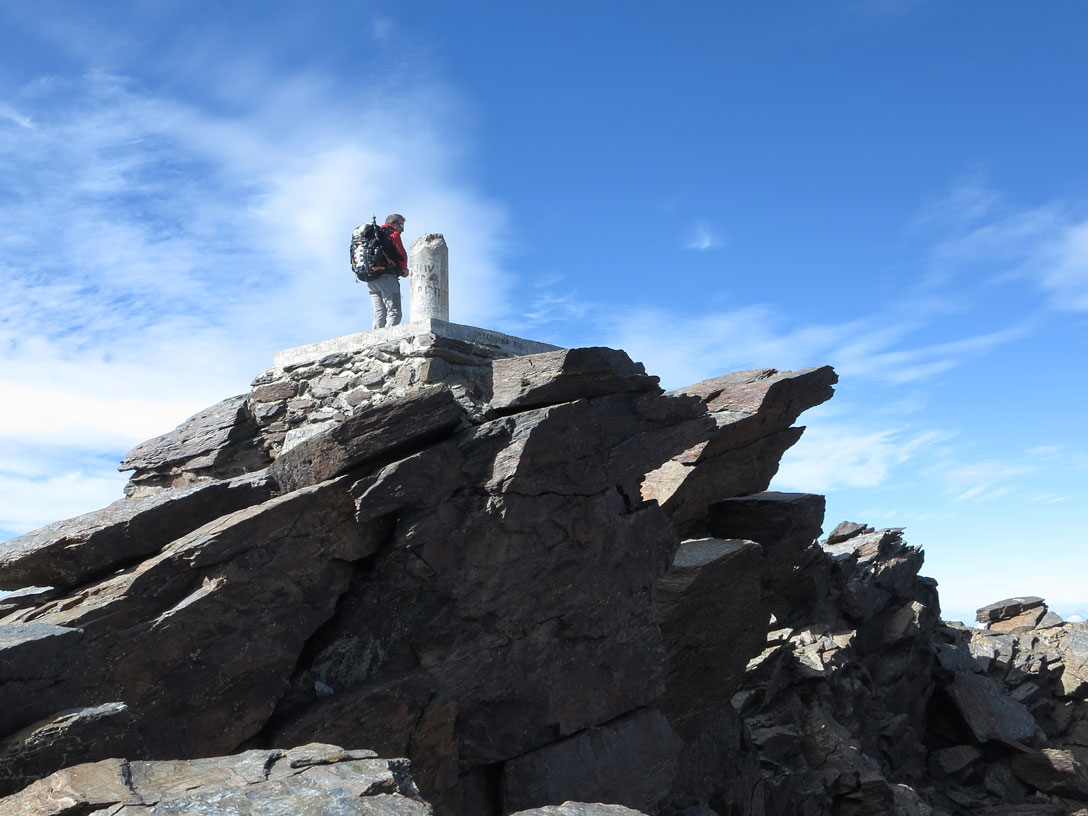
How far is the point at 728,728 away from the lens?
2050cm

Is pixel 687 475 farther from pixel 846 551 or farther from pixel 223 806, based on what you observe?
pixel 846 551

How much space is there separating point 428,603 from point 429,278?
1024cm

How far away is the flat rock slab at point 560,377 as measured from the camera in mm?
16266

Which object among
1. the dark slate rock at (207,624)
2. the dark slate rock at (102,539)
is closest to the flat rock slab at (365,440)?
the dark slate rock at (207,624)

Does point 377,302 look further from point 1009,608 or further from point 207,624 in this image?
point 1009,608

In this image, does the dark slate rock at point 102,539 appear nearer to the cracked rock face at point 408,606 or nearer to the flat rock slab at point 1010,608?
the cracked rock face at point 408,606

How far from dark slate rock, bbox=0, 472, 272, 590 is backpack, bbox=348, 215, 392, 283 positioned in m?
9.50

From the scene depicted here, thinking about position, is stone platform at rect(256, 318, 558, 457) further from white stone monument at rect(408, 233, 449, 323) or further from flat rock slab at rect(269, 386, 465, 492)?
flat rock slab at rect(269, 386, 465, 492)

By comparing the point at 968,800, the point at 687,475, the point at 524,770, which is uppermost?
the point at 687,475

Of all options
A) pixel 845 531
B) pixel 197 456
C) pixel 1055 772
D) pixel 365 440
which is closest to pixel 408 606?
pixel 365 440

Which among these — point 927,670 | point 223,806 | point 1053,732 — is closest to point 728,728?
point 223,806

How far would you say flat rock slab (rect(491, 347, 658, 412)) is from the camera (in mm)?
16266

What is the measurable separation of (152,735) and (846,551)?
104 ft

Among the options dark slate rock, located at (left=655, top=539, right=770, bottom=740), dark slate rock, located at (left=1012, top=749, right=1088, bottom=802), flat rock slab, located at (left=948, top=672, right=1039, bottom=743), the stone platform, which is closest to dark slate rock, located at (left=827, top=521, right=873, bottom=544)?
flat rock slab, located at (left=948, top=672, right=1039, bottom=743)
